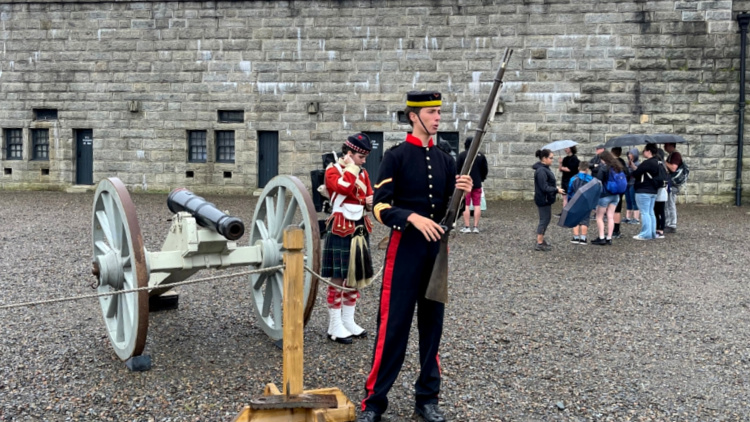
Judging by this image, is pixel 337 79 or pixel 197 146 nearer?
pixel 337 79

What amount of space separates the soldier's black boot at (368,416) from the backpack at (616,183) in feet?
24.9

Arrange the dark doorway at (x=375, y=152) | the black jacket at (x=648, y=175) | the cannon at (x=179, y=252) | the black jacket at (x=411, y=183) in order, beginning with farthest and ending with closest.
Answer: the dark doorway at (x=375, y=152)
the black jacket at (x=648, y=175)
the cannon at (x=179, y=252)
the black jacket at (x=411, y=183)

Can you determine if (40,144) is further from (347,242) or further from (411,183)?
(411,183)

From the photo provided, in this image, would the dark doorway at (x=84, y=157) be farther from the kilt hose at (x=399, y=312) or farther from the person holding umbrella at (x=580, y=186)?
the kilt hose at (x=399, y=312)

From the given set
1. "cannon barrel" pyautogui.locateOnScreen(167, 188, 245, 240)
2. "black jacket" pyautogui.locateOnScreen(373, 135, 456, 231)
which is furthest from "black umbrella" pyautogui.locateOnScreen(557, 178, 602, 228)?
"black jacket" pyautogui.locateOnScreen(373, 135, 456, 231)

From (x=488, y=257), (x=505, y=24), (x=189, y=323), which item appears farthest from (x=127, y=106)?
(x=189, y=323)

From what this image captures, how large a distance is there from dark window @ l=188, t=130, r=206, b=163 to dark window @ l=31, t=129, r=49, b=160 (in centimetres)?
398

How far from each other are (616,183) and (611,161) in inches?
15.7

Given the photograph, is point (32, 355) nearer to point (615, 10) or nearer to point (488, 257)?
point (488, 257)

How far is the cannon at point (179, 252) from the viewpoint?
4453mm

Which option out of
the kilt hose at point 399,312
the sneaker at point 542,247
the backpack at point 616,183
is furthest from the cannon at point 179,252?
the backpack at point 616,183

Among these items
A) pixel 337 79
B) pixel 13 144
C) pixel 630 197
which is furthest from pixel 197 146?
pixel 630 197

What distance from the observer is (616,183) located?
34.1ft

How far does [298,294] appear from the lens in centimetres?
360
